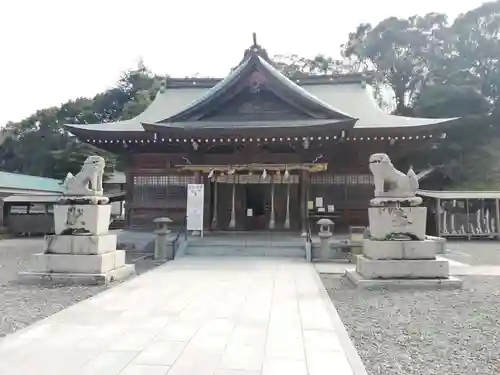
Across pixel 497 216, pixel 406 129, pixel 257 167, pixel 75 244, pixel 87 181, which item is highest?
pixel 406 129

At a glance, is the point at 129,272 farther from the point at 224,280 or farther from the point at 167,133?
the point at 167,133

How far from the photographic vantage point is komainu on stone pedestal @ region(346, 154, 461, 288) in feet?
25.8

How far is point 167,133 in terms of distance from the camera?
47.1 ft

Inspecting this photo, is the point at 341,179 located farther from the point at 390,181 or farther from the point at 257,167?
the point at 390,181

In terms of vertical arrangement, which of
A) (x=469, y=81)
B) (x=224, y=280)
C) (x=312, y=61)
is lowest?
(x=224, y=280)

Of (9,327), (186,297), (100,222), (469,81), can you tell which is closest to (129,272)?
(100,222)

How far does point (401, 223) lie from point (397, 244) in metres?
0.42

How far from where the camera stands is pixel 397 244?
8.05m

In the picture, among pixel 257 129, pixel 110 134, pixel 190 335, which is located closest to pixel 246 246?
pixel 257 129

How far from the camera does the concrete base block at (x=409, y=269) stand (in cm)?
789

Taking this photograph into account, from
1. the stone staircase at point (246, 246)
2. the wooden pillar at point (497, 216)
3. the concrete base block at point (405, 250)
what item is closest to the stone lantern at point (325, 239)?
the stone staircase at point (246, 246)

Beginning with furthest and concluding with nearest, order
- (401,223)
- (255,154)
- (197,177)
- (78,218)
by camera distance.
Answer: (255,154), (197,177), (78,218), (401,223)

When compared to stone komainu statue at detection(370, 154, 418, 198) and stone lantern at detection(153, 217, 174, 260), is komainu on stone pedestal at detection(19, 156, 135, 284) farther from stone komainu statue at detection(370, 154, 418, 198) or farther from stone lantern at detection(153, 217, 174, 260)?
stone komainu statue at detection(370, 154, 418, 198)

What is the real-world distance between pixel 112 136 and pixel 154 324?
37.8 feet
